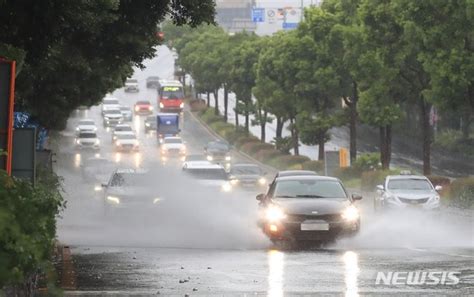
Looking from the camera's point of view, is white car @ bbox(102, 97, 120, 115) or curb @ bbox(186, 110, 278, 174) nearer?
curb @ bbox(186, 110, 278, 174)

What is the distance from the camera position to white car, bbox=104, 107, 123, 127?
10515cm

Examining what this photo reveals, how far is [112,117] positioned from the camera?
10581cm

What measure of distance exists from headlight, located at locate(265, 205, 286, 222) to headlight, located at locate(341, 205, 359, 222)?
1145 mm

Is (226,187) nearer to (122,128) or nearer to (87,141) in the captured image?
(87,141)

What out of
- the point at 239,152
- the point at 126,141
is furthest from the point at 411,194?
the point at 239,152

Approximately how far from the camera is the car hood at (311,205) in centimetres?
2262

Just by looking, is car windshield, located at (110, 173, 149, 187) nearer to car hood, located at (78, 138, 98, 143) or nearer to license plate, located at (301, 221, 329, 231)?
license plate, located at (301, 221, 329, 231)

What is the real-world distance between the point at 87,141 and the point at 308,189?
206ft

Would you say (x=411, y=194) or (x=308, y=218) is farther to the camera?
(x=411, y=194)

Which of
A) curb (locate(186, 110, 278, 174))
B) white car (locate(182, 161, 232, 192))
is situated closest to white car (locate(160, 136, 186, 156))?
curb (locate(186, 110, 278, 174))

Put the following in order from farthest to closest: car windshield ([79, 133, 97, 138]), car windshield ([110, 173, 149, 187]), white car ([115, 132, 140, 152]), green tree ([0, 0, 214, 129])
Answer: car windshield ([79, 133, 97, 138]) → white car ([115, 132, 140, 152]) → car windshield ([110, 173, 149, 187]) → green tree ([0, 0, 214, 129])

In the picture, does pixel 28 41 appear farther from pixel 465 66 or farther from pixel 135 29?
pixel 465 66

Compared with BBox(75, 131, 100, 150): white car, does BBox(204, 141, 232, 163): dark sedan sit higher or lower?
lower

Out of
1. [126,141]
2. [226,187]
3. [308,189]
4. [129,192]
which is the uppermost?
[308,189]
